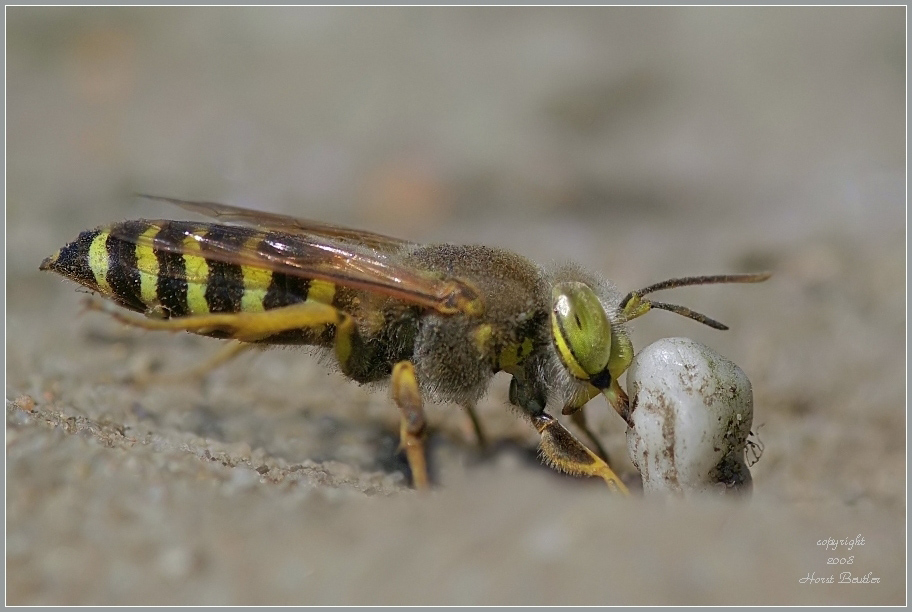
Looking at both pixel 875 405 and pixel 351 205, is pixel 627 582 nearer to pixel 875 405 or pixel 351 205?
pixel 875 405

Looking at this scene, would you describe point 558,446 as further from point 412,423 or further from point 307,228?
point 307,228

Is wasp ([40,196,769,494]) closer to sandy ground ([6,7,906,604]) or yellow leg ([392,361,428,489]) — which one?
yellow leg ([392,361,428,489])

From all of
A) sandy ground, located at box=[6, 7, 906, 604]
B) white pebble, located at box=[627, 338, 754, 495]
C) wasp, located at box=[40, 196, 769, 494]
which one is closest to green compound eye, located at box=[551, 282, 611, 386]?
wasp, located at box=[40, 196, 769, 494]

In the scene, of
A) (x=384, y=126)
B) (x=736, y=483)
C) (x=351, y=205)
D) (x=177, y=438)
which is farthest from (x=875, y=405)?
(x=384, y=126)

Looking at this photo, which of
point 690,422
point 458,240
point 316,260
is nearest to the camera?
point 690,422
